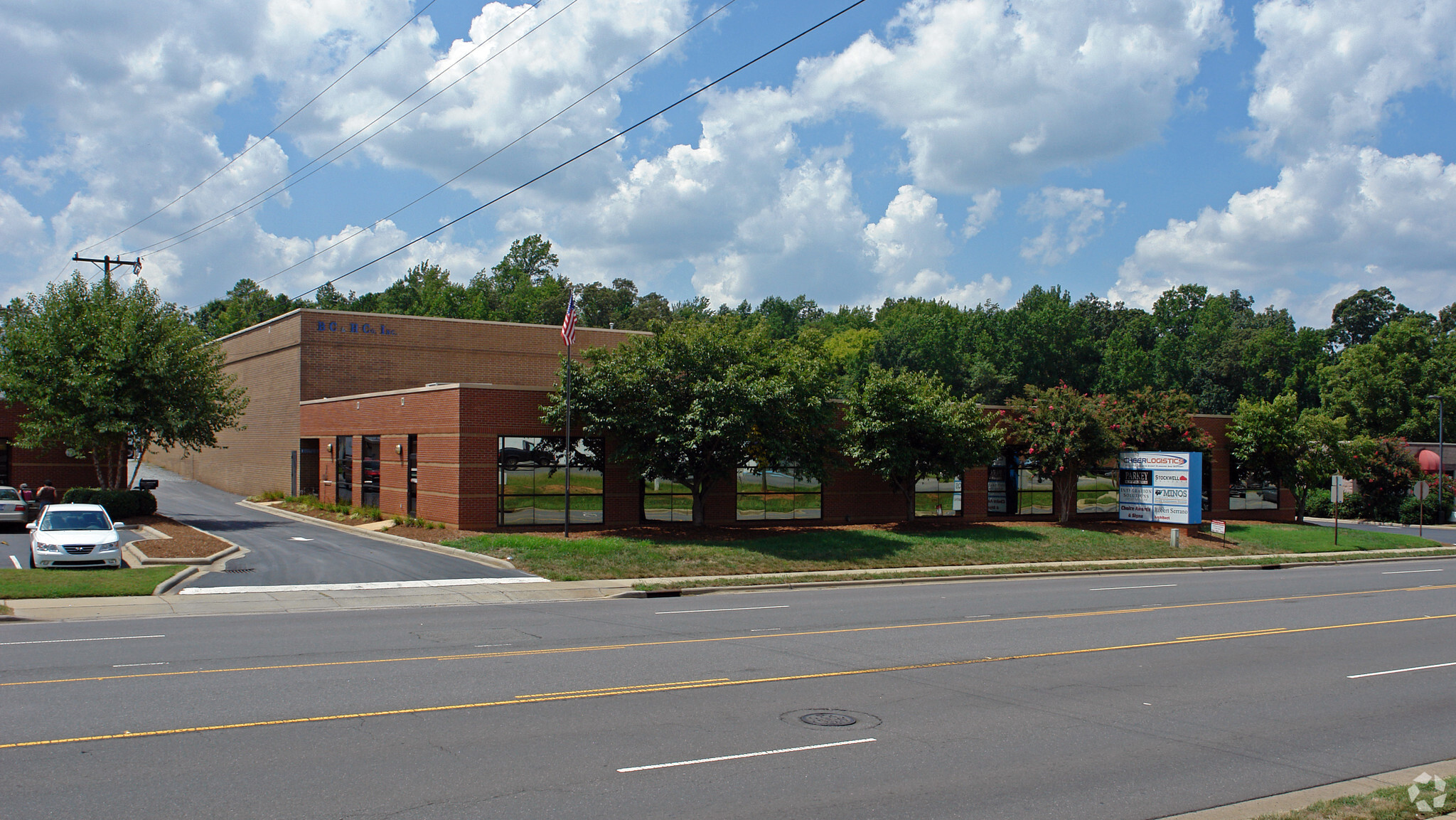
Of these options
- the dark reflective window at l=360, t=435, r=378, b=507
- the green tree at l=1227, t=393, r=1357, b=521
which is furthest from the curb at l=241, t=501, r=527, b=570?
the green tree at l=1227, t=393, r=1357, b=521

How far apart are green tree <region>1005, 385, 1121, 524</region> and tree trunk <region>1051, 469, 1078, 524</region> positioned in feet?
0.09

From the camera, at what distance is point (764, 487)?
33.6m

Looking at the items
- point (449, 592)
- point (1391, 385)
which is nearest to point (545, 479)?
point (449, 592)

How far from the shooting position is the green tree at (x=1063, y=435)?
120 ft

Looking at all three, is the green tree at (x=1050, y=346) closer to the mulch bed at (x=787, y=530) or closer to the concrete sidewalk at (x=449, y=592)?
the mulch bed at (x=787, y=530)

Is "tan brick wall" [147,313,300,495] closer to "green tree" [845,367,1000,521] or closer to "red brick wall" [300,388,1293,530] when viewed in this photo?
"red brick wall" [300,388,1293,530]

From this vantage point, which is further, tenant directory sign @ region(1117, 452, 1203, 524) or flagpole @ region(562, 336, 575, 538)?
tenant directory sign @ region(1117, 452, 1203, 524)

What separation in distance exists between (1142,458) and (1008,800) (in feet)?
108

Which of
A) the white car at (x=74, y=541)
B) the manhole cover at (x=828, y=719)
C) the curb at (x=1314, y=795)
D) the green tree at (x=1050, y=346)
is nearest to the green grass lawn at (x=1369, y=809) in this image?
the curb at (x=1314, y=795)

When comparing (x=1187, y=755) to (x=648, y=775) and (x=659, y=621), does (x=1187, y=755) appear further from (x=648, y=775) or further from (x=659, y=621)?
(x=659, y=621)

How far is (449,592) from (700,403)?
9.37 metres

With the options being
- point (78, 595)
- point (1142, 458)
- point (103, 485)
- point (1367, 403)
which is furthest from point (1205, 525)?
point (1367, 403)

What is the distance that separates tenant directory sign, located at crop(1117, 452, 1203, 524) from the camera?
36031mm

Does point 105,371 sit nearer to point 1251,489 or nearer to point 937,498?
point 937,498
